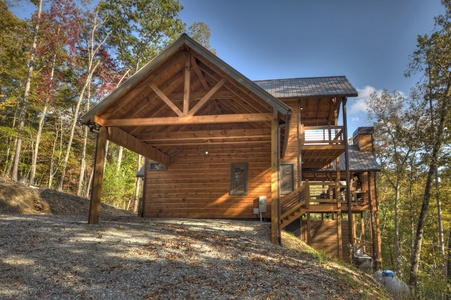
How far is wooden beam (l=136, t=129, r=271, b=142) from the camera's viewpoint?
9750 mm

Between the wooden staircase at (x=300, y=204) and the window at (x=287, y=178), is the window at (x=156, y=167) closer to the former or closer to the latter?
the window at (x=287, y=178)

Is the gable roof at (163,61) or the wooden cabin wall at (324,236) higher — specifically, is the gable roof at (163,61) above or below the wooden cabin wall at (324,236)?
above

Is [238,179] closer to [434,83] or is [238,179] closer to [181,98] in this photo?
[181,98]

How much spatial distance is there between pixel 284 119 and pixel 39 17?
17947mm

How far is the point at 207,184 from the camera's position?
13984 millimetres

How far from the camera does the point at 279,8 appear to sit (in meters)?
28.4

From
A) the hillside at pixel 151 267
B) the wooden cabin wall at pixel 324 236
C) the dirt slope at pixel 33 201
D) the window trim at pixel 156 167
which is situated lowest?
the wooden cabin wall at pixel 324 236

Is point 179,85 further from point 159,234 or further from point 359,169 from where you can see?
point 359,169

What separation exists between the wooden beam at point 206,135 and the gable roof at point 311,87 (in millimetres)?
5668

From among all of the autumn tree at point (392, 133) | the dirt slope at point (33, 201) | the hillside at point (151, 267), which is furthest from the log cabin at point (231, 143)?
the dirt slope at point (33, 201)

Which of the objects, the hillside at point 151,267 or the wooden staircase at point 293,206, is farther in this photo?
the wooden staircase at point 293,206

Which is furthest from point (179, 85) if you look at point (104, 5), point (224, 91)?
point (104, 5)

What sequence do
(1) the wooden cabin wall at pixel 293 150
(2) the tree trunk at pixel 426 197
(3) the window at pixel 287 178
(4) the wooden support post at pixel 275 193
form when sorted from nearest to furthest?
(4) the wooden support post at pixel 275 193 < (2) the tree trunk at pixel 426 197 < (3) the window at pixel 287 178 < (1) the wooden cabin wall at pixel 293 150

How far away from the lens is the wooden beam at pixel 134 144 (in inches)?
379
